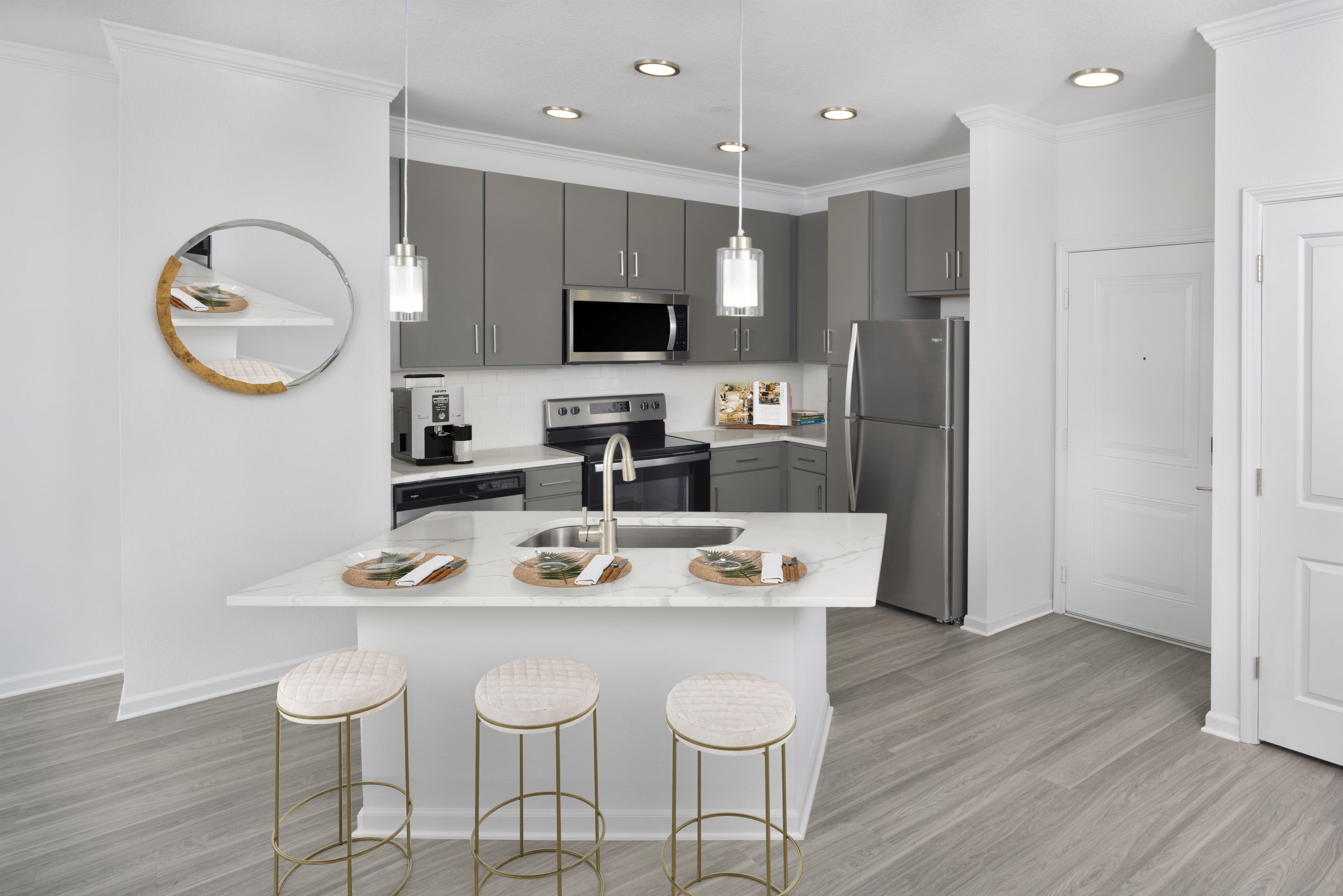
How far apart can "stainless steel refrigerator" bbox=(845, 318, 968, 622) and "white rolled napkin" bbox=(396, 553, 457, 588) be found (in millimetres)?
2358

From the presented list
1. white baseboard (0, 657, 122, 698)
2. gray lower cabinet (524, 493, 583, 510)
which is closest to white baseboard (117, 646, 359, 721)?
white baseboard (0, 657, 122, 698)

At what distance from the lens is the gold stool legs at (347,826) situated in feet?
6.93

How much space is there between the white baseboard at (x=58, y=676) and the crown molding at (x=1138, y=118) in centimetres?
506

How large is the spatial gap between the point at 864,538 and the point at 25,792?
2778 mm

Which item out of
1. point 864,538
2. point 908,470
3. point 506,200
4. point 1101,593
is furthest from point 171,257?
point 1101,593

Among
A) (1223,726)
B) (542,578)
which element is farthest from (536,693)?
(1223,726)

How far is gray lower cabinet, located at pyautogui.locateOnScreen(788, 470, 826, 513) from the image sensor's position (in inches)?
198

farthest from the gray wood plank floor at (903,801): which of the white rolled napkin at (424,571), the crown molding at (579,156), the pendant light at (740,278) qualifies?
the crown molding at (579,156)

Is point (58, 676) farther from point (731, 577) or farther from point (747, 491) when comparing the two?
point (747, 491)

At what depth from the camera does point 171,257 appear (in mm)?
3154

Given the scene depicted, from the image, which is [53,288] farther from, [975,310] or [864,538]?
[975,310]

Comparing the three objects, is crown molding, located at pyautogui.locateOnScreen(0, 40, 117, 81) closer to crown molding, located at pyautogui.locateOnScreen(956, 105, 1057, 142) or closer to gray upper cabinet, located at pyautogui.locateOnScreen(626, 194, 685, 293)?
gray upper cabinet, located at pyautogui.locateOnScreen(626, 194, 685, 293)

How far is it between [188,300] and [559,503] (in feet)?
6.15

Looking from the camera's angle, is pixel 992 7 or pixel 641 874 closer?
pixel 641 874
